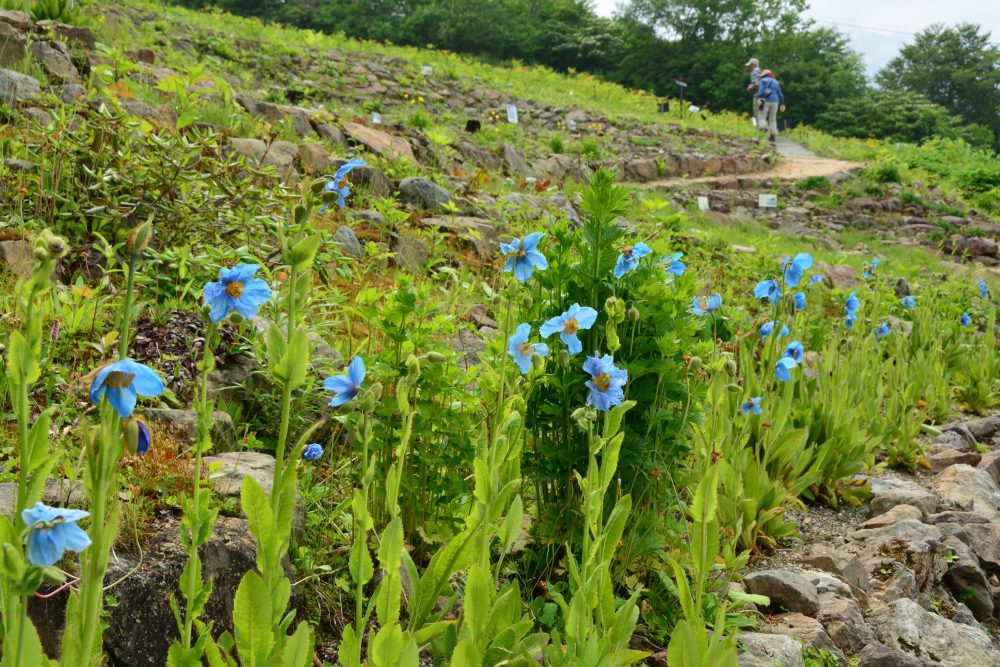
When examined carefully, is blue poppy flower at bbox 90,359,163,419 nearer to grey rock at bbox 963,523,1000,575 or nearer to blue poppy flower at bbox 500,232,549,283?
blue poppy flower at bbox 500,232,549,283

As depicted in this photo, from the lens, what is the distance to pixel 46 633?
120 cm

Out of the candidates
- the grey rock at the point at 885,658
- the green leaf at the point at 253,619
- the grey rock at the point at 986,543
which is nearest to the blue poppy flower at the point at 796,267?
the grey rock at the point at 986,543

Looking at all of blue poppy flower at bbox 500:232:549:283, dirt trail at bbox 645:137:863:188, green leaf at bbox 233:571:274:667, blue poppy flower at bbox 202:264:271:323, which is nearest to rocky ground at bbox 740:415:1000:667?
blue poppy flower at bbox 500:232:549:283

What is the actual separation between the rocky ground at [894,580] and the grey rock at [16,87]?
12.6 ft

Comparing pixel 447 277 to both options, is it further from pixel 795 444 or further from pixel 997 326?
pixel 997 326

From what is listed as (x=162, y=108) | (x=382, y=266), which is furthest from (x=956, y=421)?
(x=162, y=108)

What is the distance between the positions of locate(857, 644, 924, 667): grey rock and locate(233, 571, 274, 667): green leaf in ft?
4.75

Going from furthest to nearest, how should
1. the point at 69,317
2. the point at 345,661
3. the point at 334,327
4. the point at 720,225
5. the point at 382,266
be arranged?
the point at 720,225 → the point at 382,266 → the point at 334,327 → the point at 69,317 → the point at 345,661

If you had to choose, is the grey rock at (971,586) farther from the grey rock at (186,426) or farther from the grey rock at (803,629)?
the grey rock at (186,426)

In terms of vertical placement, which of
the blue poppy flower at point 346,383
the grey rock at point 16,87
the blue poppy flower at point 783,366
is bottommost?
the blue poppy flower at point 783,366

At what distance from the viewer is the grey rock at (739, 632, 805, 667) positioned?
5.36ft

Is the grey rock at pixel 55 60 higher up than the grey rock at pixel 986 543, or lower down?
higher up

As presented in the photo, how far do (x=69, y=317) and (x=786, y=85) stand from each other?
25.7 m

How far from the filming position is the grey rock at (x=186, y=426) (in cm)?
183
